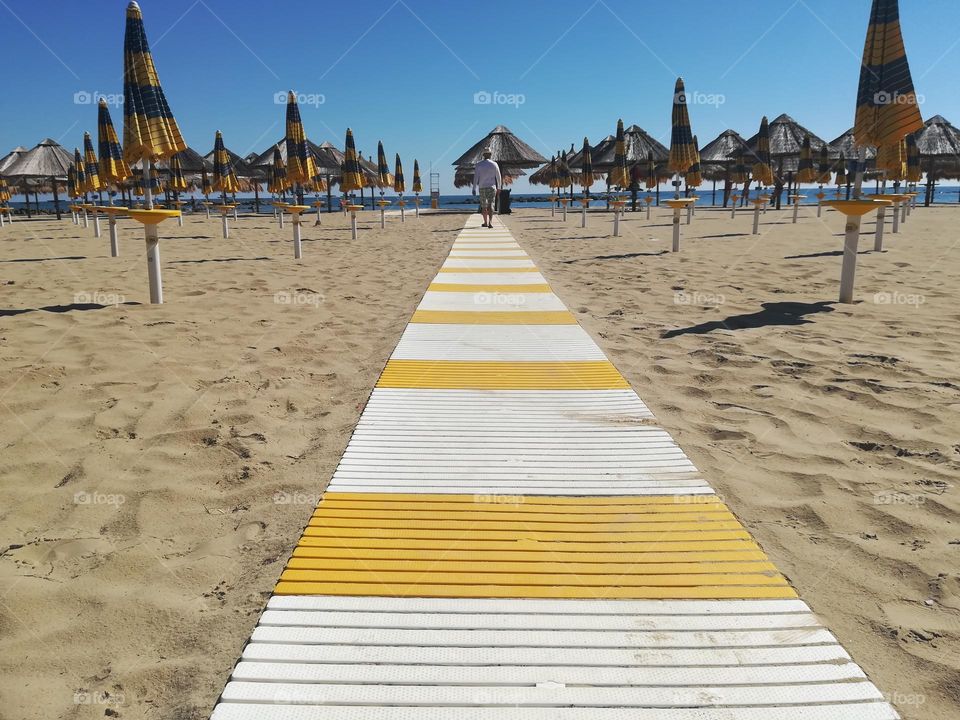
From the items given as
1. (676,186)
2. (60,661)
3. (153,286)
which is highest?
(676,186)

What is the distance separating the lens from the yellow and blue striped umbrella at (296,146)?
13031 millimetres

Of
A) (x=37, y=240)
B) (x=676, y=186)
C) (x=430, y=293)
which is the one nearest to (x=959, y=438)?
(x=430, y=293)

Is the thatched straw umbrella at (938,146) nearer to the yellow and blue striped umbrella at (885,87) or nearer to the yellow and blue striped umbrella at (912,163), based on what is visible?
the yellow and blue striped umbrella at (912,163)

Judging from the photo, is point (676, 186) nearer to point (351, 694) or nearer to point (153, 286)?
point (153, 286)

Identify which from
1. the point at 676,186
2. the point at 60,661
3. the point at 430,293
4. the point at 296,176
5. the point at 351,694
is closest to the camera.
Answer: the point at 351,694

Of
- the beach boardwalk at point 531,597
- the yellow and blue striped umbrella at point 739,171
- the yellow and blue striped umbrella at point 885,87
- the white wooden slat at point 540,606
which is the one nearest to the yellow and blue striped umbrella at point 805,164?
the yellow and blue striped umbrella at point 739,171

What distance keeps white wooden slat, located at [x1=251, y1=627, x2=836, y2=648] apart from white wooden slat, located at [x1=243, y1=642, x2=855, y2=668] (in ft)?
0.07

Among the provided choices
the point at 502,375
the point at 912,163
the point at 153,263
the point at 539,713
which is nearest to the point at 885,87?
the point at 502,375

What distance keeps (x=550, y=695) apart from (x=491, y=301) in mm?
5992

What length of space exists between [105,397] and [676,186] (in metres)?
11.5

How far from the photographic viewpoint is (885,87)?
6770 mm

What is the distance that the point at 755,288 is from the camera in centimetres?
803

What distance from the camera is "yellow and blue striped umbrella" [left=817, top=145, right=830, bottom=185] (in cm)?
3139

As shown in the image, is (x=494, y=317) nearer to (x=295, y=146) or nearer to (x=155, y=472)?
(x=155, y=472)
